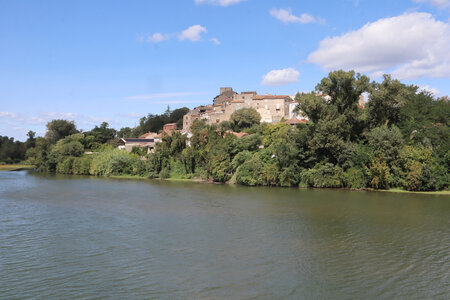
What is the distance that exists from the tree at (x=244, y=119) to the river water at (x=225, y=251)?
44.4 metres

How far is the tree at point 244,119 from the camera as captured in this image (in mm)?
69625

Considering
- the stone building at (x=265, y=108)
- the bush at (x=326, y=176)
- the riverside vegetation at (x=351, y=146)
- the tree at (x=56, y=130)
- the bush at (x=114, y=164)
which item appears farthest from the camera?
the tree at (x=56, y=130)

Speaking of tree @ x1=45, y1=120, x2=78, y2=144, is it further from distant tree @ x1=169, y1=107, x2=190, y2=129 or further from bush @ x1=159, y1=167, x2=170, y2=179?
bush @ x1=159, y1=167, x2=170, y2=179

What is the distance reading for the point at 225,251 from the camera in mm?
14383

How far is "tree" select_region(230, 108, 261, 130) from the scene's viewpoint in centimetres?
6962

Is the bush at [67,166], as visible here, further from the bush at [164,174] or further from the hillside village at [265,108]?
the hillside village at [265,108]

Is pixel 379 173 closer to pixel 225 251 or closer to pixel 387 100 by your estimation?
pixel 387 100

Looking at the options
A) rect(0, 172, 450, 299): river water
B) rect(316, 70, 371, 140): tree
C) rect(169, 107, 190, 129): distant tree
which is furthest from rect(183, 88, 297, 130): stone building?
rect(0, 172, 450, 299): river water

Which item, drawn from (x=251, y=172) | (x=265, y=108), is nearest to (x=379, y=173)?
(x=251, y=172)

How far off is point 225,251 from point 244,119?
55880 millimetres

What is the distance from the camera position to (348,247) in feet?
49.3

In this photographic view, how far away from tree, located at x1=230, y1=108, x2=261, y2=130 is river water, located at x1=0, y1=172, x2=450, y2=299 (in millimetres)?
44357

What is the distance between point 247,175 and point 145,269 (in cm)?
3152

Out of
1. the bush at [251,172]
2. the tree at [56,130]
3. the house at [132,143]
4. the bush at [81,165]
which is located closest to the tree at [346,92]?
the bush at [251,172]
